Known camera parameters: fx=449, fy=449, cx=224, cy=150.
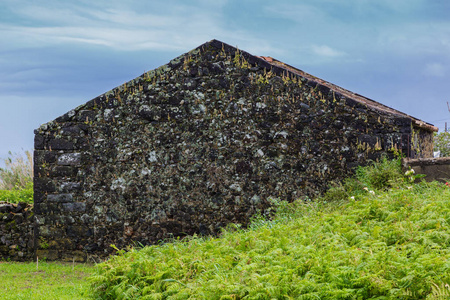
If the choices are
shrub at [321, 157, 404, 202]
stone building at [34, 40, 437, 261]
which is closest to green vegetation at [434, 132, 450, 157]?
stone building at [34, 40, 437, 261]

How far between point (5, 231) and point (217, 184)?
21.7 ft

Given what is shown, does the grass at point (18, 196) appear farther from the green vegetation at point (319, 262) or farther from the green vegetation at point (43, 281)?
the green vegetation at point (319, 262)

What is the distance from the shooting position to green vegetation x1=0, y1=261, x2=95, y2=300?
825 centimetres

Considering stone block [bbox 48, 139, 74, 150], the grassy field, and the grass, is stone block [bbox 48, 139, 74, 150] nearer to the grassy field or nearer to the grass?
the grass

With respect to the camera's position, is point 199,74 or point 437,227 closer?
point 437,227

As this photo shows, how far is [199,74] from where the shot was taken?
11.9 metres

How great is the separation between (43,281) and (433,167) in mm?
9192

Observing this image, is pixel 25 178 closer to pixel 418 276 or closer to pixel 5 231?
pixel 5 231

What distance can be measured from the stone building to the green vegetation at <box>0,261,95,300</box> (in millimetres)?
751

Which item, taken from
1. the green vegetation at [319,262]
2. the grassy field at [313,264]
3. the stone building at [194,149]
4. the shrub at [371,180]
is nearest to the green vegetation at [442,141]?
the stone building at [194,149]

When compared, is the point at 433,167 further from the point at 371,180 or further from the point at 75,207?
the point at 75,207

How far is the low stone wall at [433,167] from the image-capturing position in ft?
33.7

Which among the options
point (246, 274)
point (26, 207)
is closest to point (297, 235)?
point (246, 274)

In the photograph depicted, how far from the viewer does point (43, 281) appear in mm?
9938
